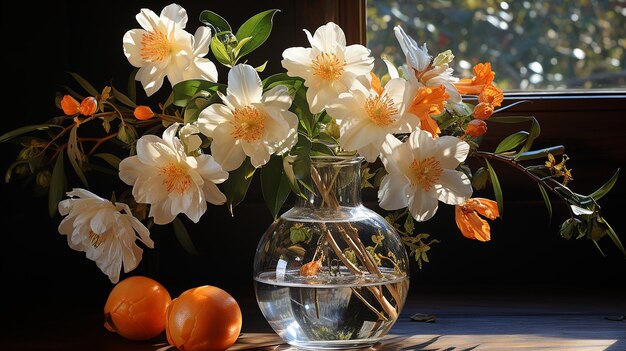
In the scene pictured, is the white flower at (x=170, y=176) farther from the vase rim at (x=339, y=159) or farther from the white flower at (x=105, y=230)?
the vase rim at (x=339, y=159)

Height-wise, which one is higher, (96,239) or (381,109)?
(381,109)

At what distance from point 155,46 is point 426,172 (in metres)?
0.32

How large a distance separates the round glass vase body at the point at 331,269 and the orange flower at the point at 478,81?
→ 5.9 inches

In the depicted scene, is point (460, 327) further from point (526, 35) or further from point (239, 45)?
point (526, 35)

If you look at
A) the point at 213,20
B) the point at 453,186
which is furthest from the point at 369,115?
the point at 213,20

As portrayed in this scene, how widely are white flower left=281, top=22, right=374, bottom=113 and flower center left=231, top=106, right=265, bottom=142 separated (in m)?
0.07

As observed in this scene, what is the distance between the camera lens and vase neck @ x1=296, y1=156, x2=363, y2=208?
105cm

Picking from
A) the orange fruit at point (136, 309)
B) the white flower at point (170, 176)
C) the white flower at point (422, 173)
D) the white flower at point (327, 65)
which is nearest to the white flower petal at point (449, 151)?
the white flower at point (422, 173)

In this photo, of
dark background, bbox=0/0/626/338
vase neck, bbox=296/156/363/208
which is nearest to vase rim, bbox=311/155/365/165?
vase neck, bbox=296/156/363/208

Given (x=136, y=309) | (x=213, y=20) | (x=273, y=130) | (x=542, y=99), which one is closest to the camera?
(x=273, y=130)

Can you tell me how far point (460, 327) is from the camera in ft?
3.99

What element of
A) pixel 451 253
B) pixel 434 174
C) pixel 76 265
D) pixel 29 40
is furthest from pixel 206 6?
pixel 434 174

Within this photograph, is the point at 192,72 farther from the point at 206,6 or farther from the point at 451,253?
the point at 451,253

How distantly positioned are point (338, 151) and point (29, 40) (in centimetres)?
62
